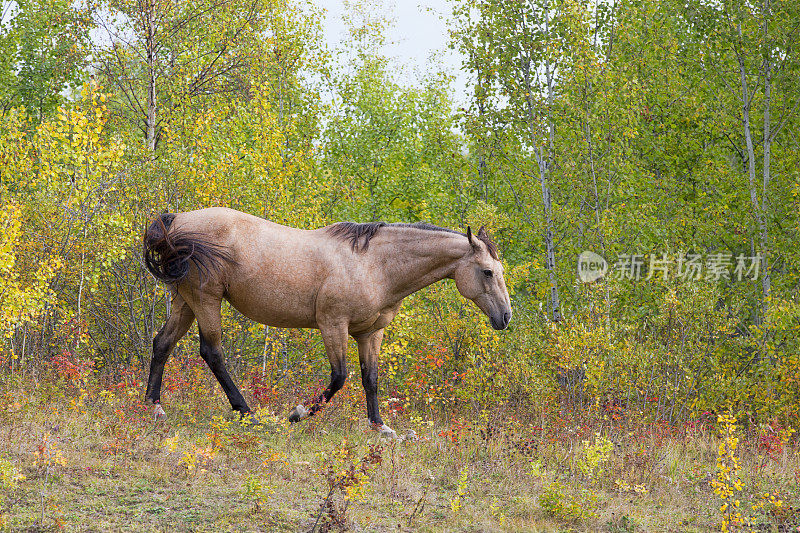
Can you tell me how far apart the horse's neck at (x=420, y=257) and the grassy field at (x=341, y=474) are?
64.4 inches

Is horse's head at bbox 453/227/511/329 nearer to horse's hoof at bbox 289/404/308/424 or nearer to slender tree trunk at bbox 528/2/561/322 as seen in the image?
horse's hoof at bbox 289/404/308/424

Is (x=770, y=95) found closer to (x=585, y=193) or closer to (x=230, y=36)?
(x=585, y=193)

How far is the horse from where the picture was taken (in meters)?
7.76

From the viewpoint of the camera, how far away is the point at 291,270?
7840mm

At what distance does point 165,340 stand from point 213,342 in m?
0.65

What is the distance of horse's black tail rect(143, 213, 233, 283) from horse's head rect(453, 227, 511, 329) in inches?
98.5

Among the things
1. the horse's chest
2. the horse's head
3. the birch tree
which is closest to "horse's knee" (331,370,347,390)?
the horse's chest

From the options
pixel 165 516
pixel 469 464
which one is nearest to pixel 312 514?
pixel 165 516

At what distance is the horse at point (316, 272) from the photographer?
305 inches

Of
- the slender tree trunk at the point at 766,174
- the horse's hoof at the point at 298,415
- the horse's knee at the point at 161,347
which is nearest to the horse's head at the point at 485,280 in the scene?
the horse's hoof at the point at 298,415

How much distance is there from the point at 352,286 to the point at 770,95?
39.5ft

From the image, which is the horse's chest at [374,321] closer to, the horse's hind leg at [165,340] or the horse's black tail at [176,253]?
the horse's black tail at [176,253]

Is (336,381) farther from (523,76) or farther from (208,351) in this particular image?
(523,76)

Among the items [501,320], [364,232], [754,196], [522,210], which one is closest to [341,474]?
[501,320]
